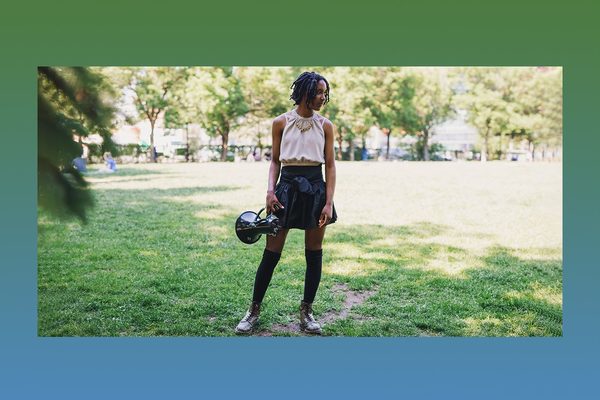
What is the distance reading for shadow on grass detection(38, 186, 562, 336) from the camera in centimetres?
324

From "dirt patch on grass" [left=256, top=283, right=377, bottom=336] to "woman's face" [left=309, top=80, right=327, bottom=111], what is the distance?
108 cm

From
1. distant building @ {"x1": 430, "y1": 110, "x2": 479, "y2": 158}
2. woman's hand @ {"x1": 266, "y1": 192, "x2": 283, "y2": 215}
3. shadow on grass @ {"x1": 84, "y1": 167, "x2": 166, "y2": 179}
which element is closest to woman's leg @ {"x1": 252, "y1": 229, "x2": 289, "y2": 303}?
woman's hand @ {"x1": 266, "y1": 192, "x2": 283, "y2": 215}

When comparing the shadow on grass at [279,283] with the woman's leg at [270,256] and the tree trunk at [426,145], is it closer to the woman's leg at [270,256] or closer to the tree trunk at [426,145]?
the woman's leg at [270,256]

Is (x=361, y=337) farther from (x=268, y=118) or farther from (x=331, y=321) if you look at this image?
(x=268, y=118)

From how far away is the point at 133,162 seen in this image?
14188 mm

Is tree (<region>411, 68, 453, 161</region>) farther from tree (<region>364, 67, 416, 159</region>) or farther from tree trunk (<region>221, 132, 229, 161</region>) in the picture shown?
tree trunk (<region>221, 132, 229, 161</region>)

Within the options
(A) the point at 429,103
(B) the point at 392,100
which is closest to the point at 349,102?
(B) the point at 392,100

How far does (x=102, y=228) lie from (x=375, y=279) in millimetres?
2705

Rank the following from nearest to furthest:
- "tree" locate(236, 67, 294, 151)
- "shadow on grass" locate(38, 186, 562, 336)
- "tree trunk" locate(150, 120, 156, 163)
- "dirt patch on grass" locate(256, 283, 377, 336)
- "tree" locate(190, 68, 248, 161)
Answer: "dirt patch on grass" locate(256, 283, 377, 336) → "shadow on grass" locate(38, 186, 562, 336) → "tree" locate(236, 67, 294, 151) → "tree" locate(190, 68, 248, 161) → "tree trunk" locate(150, 120, 156, 163)

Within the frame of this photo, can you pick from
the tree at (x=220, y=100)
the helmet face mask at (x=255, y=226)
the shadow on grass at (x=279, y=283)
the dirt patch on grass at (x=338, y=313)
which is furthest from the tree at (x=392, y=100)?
the helmet face mask at (x=255, y=226)

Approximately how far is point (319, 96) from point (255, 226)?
2.07 ft

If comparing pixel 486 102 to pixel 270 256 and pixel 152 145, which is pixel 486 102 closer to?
pixel 152 145

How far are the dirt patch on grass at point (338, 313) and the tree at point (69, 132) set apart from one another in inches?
64.5

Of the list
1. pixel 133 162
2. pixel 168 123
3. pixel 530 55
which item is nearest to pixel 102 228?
pixel 530 55
